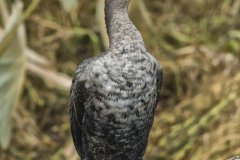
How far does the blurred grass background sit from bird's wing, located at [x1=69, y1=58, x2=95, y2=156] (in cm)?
71

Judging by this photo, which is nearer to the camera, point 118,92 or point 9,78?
point 118,92

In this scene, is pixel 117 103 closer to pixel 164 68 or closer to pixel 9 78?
pixel 9 78

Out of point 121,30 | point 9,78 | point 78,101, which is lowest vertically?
point 9,78

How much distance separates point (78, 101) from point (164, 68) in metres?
1.69

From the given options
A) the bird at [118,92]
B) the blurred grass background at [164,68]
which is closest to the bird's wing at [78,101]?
the bird at [118,92]

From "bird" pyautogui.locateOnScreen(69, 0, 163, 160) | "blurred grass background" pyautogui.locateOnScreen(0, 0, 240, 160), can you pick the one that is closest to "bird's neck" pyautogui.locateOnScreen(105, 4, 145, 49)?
"bird" pyautogui.locateOnScreen(69, 0, 163, 160)

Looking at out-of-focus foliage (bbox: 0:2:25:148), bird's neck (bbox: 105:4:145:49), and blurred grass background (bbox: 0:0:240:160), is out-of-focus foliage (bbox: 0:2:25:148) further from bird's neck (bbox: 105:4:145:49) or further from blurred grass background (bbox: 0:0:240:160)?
bird's neck (bbox: 105:4:145:49)

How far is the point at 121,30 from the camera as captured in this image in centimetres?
106

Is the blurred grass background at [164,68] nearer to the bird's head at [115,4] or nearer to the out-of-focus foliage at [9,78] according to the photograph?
the out-of-focus foliage at [9,78]

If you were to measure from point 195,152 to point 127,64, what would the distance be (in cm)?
128

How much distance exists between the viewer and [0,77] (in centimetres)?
199

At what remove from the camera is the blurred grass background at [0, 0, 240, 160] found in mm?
2234

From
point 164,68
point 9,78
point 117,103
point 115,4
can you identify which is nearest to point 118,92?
point 117,103

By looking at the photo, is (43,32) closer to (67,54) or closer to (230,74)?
(67,54)
